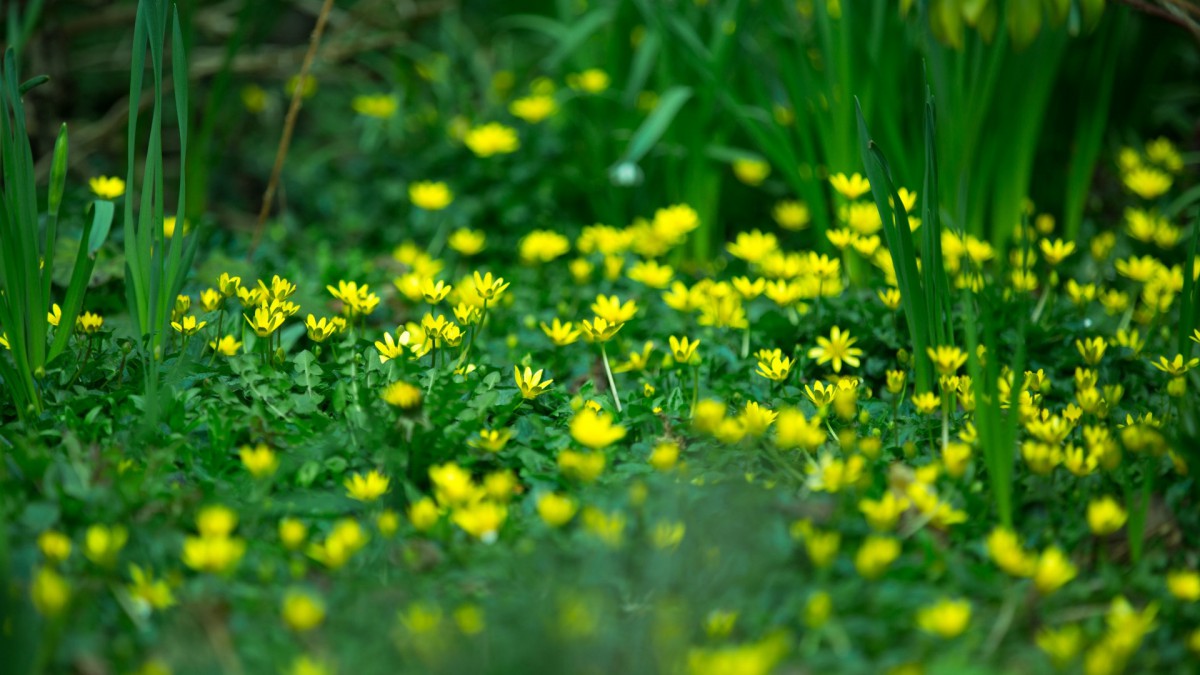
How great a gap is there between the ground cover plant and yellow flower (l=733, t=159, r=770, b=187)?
67mm

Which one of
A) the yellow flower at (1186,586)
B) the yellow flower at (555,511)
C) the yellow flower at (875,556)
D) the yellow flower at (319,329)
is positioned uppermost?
the yellow flower at (319,329)

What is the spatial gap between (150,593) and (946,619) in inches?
36.7

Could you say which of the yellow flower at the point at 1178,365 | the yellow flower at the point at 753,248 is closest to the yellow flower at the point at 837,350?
the yellow flower at the point at 753,248

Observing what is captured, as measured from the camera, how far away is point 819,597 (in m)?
1.24

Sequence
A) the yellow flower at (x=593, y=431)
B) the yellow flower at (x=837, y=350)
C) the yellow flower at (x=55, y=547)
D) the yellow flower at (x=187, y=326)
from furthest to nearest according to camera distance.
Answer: the yellow flower at (x=837, y=350)
the yellow flower at (x=187, y=326)
the yellow flower at (x=593, y=431)
the yellow flower at (x=55, y=547)

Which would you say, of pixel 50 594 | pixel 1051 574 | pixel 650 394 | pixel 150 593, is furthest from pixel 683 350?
pixel 50 594

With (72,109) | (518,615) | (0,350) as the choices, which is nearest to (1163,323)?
(518,615)

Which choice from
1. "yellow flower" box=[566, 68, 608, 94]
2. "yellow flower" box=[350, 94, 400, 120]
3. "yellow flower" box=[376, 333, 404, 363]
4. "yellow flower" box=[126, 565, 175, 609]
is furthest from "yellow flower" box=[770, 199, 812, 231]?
"yellow flower" box=[126, 565, 175, 609]

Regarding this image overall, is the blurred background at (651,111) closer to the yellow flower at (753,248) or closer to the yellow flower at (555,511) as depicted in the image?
the yellow flower at (753,248)

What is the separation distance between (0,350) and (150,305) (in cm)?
31

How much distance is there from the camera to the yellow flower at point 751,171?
3.09 meters

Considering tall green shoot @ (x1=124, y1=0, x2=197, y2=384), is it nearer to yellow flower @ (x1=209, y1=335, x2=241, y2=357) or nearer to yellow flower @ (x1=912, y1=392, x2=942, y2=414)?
yellow flower @ (x1=209, y1=335, x2=241, y2=357)

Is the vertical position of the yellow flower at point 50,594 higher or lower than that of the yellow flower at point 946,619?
higher

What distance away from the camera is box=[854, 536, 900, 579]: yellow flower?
1286 millimetres
